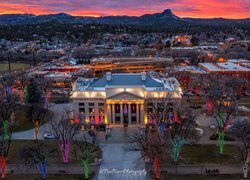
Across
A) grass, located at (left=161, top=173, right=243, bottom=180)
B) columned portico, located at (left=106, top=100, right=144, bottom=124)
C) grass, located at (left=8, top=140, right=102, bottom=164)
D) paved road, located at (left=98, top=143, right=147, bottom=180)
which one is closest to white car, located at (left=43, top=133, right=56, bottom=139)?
grass, located at (left=8, top=140, right=102, bottom=164)

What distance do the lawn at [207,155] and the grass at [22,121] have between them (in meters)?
33.7

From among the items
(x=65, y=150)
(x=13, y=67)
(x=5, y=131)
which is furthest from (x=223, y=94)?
(x=13, y=67)

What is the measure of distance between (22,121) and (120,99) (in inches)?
885

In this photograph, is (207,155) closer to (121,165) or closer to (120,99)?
(121,165)

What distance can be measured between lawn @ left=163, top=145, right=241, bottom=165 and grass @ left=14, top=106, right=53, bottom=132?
1328 inches

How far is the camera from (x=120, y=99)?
7456cm

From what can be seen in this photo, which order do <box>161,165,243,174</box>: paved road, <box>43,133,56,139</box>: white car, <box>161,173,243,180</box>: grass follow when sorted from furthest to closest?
<box>43,133,56,139</box>: white car < <box>161,165,243,174</box>: paved road < <box>161,173,243,180</box>: grass

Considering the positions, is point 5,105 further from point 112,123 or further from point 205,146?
point 205,146

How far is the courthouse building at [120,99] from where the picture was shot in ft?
245

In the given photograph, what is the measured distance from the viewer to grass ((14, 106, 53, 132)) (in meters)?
74.8

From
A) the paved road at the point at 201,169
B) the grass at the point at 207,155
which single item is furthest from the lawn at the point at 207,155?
the paved road at the point at 201,169

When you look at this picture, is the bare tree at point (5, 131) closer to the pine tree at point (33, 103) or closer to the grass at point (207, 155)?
the pine tree at point (33, 103)

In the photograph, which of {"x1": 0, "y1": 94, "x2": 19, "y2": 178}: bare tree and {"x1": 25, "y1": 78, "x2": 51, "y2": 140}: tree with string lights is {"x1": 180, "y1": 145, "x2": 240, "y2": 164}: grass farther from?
{"x1": 25, "y1": 78, "x2": 51, "y2": 140}: tree with string lights

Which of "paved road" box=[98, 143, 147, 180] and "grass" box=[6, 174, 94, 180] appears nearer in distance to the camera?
"grass" box=[6, 174, 94, 180]
